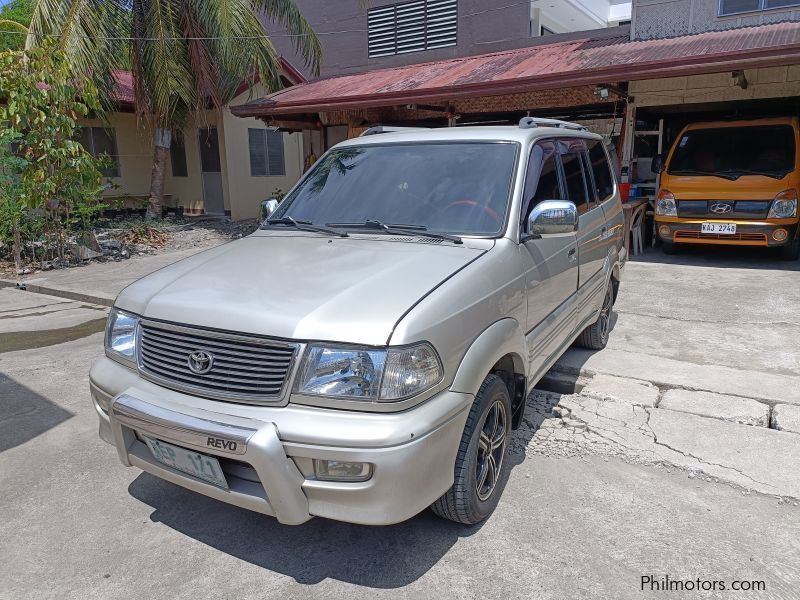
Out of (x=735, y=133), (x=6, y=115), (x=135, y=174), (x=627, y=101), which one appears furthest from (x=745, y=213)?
(x=135, y=174)

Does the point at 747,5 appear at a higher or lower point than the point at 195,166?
higher

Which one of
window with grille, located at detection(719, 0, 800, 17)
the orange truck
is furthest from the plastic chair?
window with grille, located at detection(719, 0, 800, 17)

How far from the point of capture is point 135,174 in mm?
17812

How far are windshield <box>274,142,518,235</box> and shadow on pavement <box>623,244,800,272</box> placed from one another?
733 centimetres

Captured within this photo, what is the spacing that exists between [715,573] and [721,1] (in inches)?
430

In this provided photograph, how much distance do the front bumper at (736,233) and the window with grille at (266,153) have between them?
12167 millimetres

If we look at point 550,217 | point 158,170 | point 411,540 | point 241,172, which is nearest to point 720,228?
point 550,217

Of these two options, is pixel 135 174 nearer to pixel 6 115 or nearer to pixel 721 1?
pixel 6 115

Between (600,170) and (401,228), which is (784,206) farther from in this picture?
(401,228)

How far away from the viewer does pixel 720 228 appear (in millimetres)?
9422

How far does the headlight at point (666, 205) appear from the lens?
9906mm

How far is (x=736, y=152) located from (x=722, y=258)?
1.77 m

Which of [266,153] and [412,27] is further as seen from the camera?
[266,153]

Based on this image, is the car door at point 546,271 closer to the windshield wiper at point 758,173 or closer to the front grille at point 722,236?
the front grille at point 722,236
